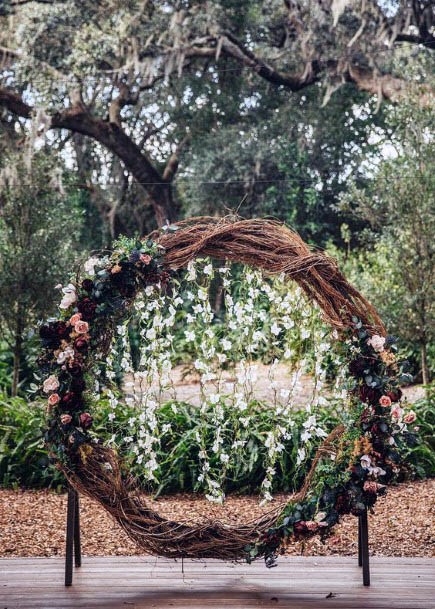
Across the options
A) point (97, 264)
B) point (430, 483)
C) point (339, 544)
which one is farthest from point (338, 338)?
point (430, 483)

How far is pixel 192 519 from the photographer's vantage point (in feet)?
13.6

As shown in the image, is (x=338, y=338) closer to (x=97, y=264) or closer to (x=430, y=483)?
(x=97, y=264)

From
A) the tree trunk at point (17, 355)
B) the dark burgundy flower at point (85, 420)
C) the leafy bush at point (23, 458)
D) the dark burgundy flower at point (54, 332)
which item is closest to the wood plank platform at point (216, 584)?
the dark burgundy flower at point (85, 420)

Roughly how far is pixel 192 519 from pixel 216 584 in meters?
1.09

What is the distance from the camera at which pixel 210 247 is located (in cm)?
311

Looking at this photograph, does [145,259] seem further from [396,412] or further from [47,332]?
[396,412]

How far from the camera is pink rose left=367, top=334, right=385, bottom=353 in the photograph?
2.94 m

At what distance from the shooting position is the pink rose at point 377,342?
2.94 meters

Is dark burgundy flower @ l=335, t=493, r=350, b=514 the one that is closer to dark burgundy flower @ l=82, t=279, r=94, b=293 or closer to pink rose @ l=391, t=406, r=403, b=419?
pink rose @ l=391, t=406, r=403, b=419

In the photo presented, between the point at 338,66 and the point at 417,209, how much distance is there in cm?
350

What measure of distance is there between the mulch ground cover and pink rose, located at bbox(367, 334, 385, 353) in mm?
1053

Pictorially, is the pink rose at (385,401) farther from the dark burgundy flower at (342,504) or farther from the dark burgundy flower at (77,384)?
the dark burgundy flower at (77,384)

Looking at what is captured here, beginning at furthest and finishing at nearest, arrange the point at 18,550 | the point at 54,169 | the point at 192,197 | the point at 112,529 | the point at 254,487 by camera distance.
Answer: the point at 192,197, the point at 54,169, the point at 254,487, the point at 112,529, the point at 18,550

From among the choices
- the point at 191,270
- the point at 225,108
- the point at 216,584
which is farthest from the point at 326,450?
the point at 225,108
